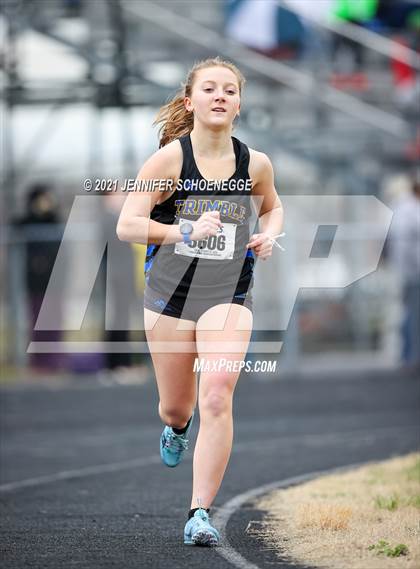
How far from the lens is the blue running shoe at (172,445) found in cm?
671

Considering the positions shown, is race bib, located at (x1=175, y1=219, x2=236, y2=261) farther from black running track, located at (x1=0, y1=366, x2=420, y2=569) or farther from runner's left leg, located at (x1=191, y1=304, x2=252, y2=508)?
black running track, located at (x1=0, y1=366, x2=420, y2=569)

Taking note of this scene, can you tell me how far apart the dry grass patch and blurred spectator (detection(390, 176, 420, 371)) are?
7541 millimetres

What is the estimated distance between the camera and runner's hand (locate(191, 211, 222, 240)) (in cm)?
601

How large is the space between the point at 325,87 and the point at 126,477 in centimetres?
→ 1127

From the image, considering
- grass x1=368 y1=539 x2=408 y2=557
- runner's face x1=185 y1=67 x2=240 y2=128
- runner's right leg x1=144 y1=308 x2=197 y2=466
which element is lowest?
grass x1=368 y1=539 x2=408 y2=557

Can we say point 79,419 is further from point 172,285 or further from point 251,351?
point 172,285

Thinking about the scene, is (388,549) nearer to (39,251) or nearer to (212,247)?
(212,247)

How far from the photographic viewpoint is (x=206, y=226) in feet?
19.7

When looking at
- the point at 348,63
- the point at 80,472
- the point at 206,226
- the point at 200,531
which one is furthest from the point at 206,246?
the point at 348,63

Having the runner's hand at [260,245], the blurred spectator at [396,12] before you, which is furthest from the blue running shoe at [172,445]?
the blurred spectator at [396,12]

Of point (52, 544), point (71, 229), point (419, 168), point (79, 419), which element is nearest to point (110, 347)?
point (71, 229)

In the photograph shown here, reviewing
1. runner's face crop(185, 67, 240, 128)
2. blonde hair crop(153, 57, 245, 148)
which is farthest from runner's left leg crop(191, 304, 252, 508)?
blonde hair crop(153, 57, 245, 148)

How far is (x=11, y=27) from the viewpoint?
1825 centimetres

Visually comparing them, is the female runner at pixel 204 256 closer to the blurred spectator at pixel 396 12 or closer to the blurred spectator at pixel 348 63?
the blurred spectator at pixel 348 63
